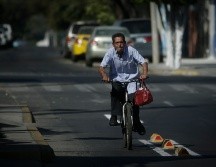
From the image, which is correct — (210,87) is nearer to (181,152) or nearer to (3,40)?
(181,152)

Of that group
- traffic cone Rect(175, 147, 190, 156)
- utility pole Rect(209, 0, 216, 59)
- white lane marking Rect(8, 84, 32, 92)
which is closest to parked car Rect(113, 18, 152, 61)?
utility pole Rect(209, 0, 216, 59)

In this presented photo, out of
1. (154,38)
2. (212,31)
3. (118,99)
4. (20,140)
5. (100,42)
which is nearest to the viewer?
(20,140)

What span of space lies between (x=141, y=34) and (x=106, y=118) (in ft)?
74.7

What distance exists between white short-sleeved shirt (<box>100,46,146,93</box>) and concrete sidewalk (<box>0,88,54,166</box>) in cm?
139

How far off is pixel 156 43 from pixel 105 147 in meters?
26.3

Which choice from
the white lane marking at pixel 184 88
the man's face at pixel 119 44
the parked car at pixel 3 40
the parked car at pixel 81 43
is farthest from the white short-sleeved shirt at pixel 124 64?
the parked car at pixel 3 40

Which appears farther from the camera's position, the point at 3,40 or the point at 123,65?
the point at 3,40

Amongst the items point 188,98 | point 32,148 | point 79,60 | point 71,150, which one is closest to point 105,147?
point 71,150

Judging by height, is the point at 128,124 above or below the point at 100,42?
above

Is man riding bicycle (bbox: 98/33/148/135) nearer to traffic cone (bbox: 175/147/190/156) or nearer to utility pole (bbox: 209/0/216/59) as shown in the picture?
traffic cone (bbox: 175/147/190/156)

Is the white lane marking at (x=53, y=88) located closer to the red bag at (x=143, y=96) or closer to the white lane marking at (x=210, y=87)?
the white lane marking at (x=210, y=87)

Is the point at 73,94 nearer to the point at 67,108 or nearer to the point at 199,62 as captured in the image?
the point at 67,108

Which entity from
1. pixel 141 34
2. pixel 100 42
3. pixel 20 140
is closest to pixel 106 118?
pixel 20 140

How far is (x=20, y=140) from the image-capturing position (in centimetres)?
1382
